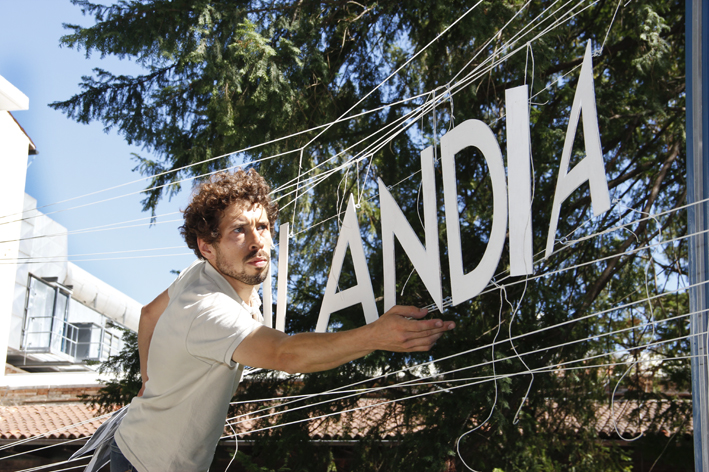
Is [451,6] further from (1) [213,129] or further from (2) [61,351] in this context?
(2) [61,351]

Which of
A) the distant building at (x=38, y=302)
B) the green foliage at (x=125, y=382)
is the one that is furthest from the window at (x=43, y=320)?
the green foliage at (x=125, y=382)

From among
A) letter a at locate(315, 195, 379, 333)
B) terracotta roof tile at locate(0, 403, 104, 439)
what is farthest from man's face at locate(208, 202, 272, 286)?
terracotta roof tile at locate(0, 403, 104, 439)

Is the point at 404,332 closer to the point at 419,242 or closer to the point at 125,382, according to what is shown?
the point at 419,242

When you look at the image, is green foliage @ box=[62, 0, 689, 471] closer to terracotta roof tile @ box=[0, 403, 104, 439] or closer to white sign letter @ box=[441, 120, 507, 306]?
white sign letter @ box=[441, 120, 507, 306]

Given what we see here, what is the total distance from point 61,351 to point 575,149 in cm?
1400

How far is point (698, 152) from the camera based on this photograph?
7.51 ft

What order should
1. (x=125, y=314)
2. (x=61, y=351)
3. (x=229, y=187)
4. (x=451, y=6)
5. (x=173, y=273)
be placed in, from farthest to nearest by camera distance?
1. (x=125, y=314)
2. (x=61, y=351)
3. (x=173, y=273)
4. (x=451, y=6)
5. (x=229, y=187)

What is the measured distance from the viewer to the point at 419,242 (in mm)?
2133

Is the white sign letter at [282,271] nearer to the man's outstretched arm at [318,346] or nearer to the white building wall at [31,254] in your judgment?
the man's outstretched arm at [318,346]

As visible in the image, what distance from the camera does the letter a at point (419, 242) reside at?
202cm

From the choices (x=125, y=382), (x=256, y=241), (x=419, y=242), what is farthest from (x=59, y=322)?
(x=419, y=242)

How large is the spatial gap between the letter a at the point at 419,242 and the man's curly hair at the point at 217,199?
45 centimetres

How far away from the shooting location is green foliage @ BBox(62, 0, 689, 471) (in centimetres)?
499

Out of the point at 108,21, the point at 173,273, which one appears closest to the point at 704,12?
the point at 173,273
